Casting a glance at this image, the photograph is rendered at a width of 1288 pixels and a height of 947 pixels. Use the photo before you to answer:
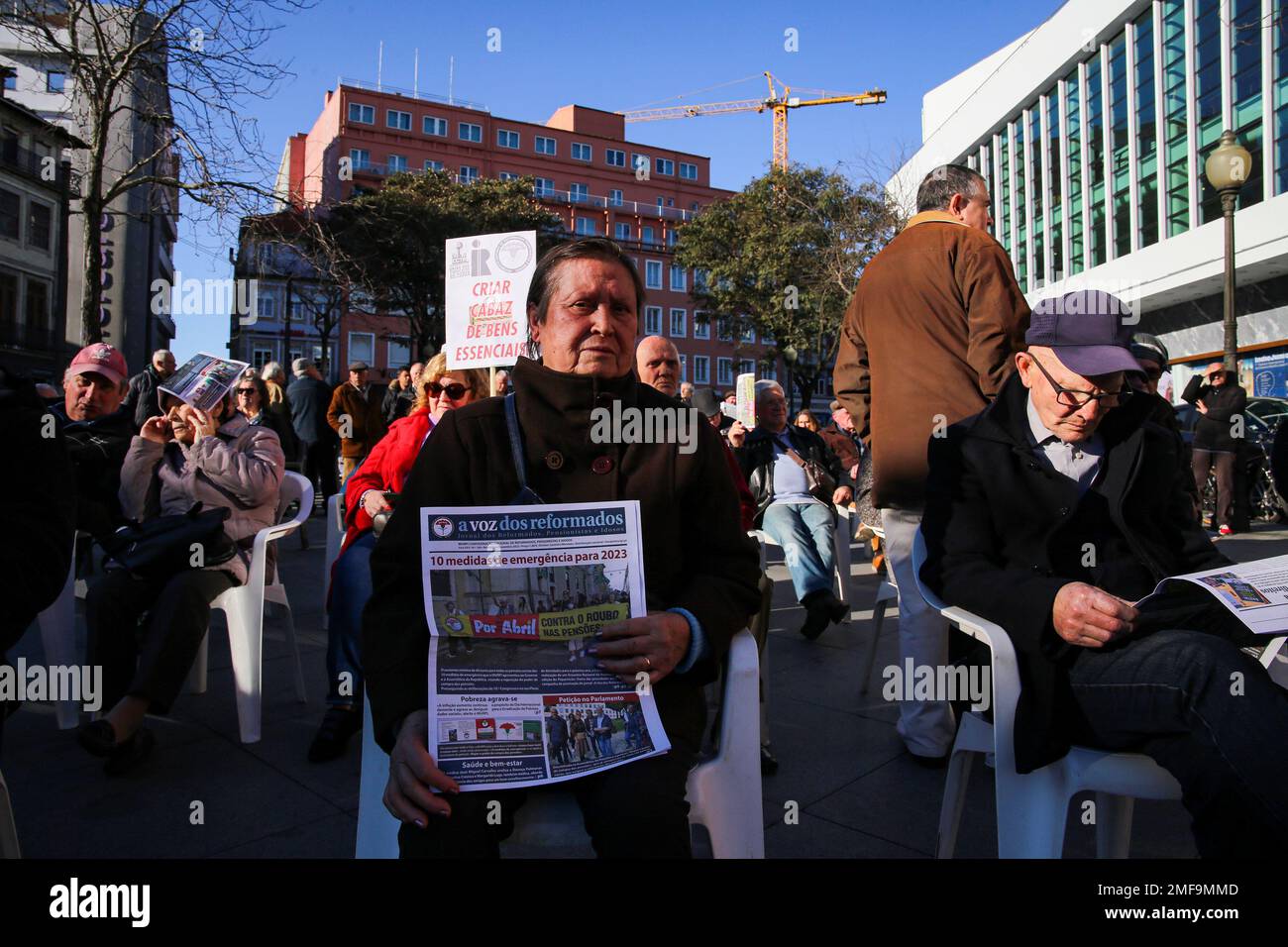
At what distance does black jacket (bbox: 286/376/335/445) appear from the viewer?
9703 mm

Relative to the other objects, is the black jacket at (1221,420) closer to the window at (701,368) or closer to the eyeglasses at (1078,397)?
the eyeglasses at (1078,397)

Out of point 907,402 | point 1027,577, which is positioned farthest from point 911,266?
point 1027,577

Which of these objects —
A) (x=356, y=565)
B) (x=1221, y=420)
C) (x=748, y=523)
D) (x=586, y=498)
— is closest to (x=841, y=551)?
(x=748, y=523)

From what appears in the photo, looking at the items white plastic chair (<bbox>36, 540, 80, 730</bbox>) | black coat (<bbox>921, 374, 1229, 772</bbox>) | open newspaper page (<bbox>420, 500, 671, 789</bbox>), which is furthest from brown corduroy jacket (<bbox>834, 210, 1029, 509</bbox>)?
white plastic chair (<bbox>36, 540, 80, 730</bbox>)

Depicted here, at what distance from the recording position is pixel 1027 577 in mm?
2059

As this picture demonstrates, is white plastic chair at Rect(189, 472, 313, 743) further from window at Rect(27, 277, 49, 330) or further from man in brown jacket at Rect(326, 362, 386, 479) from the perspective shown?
window at Rect(27, 277, 49, 330)

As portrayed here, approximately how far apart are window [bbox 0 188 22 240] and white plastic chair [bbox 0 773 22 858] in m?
46.1

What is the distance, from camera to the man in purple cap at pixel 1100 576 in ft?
5.50

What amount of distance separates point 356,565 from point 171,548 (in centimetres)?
68

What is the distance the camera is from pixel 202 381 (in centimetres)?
351

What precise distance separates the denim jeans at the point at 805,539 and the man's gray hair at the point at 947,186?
2.29m

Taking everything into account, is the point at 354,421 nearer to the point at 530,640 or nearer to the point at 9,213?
the point at 530,640

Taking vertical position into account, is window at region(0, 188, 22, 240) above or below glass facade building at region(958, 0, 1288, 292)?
above

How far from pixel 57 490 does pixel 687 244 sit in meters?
34.5
